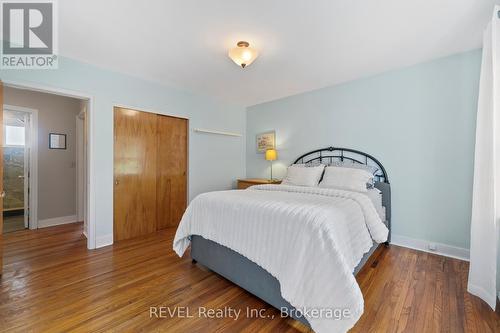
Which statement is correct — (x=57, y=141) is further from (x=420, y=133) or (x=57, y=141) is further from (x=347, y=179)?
(x=420, y=133)

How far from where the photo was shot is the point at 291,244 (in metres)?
1.48

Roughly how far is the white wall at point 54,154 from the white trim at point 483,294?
18.8ft

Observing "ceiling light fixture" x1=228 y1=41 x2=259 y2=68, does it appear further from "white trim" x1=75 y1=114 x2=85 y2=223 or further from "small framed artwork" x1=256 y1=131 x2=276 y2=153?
"white trim" x1=75 y1=114 x2=85 y2=223

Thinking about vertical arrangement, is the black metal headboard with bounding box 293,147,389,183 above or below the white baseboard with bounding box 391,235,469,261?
above

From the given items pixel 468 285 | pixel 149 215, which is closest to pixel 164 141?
pixel 149 215

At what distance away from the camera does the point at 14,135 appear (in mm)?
3824

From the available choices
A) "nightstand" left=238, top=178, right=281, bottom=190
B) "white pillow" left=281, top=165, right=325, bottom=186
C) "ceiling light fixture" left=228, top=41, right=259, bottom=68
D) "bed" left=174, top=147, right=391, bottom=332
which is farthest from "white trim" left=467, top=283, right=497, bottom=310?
"ceiling light fixture" left=228, top=41, right=259, bottom=68

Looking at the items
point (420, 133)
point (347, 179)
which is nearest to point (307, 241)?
point (347, 179)

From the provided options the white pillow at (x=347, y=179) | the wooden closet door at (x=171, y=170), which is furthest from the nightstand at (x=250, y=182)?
the white pillow at (x=347, y=179)

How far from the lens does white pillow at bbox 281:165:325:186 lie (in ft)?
10.2

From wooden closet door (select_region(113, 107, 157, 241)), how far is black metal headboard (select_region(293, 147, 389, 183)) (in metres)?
2.51

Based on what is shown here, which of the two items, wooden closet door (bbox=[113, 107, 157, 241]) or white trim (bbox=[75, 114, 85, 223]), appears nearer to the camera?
wooden closet door (bbox=[113, 107, 157, 241])

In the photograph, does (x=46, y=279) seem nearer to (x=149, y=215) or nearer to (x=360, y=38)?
(x=149, y=215)

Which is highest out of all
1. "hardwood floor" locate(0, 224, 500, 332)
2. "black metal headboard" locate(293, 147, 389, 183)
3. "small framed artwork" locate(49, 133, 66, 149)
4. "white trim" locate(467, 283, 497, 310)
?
"small framed artwork" locate(49, 133, 66, 149)
